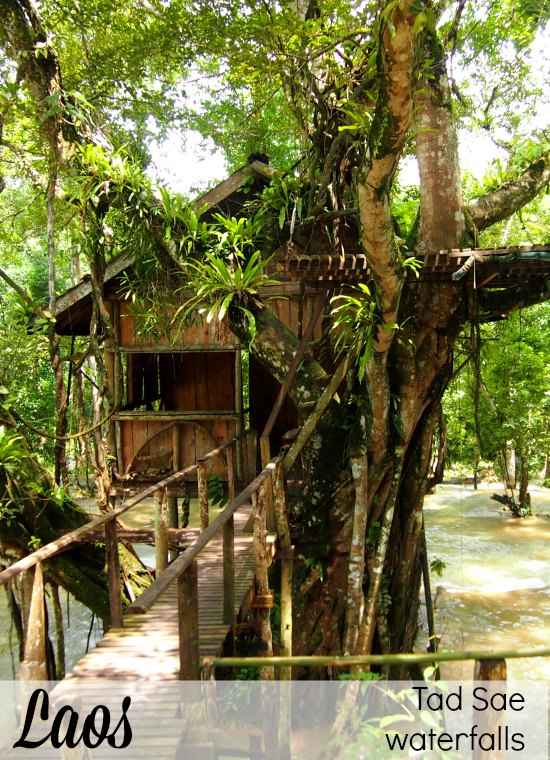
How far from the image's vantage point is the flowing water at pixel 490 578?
8.45 meters

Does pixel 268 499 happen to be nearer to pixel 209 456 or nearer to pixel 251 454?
pixel 209 456

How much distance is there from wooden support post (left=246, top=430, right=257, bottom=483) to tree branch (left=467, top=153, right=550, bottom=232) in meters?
3.75

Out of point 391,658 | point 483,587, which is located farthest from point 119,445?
point 483,587

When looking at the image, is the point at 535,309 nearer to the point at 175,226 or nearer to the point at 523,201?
the point at 523,201

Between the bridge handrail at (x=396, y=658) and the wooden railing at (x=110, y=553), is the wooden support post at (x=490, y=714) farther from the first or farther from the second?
the wooden railing at (x=110, y=553)

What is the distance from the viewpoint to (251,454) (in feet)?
24.0

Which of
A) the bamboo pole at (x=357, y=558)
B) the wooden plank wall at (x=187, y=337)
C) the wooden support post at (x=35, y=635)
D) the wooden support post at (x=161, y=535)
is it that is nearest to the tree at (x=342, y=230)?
the bamboo pole at (x=357, y=558)

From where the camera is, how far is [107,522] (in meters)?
3.84

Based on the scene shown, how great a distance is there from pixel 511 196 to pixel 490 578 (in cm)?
Answer: 834

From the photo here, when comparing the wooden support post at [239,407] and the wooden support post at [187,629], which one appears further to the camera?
the wooden support post at [239,407]

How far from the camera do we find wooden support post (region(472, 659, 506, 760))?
1.99 metres

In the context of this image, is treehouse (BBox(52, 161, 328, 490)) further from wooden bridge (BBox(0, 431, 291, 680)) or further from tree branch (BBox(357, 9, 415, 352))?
tree branch (BBox(357, 9, 415, 352))

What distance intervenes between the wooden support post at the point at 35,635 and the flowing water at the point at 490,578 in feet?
18.5

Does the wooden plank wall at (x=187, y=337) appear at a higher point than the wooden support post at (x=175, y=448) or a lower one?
higher
